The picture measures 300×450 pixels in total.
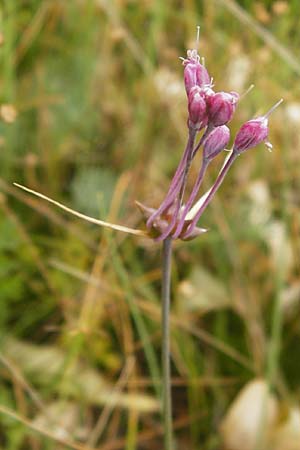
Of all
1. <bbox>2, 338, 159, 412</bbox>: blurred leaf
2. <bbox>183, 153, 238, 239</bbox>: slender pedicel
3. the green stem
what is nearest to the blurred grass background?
<bbox>2, 338, 159, 412</bbox>: blurred leaf

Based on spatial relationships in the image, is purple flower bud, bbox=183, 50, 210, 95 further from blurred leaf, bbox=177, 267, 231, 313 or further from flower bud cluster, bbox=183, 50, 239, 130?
blurred leaf, bbox=177, 267, 231, 313

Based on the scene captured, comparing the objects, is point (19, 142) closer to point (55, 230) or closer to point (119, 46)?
point (55, 230)

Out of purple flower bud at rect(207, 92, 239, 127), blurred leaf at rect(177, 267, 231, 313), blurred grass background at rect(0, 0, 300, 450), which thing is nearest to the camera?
purple flower bud at rect(207, 92, 239, 127)

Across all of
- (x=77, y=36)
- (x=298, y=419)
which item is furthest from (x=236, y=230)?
(x=77, y=36)

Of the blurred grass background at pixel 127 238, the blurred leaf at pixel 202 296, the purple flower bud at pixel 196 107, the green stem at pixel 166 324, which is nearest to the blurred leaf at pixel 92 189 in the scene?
the blurred grass background at pixel 127 238

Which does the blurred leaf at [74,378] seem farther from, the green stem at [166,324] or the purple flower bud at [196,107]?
the purple flower bud at [196,107]

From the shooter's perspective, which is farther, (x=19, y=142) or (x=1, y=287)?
(x=19, y=142)

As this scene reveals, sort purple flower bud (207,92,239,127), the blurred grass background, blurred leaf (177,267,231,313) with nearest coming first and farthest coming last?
purple flower bud (207,92,239,127)
the blurred grass background
blurred leaf (177,267,231,313)

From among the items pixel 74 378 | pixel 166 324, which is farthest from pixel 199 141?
pixel 74 378
